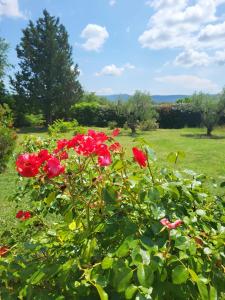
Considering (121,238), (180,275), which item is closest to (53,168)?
(121,238)

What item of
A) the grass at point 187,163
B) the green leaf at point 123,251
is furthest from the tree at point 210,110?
the green leaf at point 123,251

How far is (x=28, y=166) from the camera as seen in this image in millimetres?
1819

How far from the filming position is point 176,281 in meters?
1.52

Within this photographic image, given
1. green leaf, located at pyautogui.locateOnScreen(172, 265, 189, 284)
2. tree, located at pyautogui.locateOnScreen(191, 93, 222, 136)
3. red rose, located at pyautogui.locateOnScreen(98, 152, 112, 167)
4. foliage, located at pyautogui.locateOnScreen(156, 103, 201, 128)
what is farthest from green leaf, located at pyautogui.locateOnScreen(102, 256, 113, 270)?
foliage, located at pyautogui.locateOnScreen(156, 103, 201, 128)

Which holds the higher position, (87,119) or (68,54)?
(68,54)

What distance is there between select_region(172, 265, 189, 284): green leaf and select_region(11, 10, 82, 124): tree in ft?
95.1

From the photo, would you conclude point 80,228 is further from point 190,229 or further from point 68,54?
point 68,54

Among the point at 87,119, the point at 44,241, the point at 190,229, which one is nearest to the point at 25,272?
the point at 44,241

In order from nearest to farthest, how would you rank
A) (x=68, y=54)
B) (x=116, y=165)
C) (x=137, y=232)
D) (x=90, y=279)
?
(x=90, y=279), (x=137, y=232), (x=116, y=165), (x=68, y=54)

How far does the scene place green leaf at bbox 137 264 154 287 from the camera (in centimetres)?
145

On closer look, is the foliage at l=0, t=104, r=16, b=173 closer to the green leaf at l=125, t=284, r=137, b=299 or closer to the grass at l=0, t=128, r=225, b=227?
the grass at l=0, t=128, r=225, b=227

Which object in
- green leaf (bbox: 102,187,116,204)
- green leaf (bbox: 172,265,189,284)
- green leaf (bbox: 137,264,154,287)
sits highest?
green leaf (bbox: 102,187,116,204)

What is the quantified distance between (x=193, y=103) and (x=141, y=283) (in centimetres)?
2521

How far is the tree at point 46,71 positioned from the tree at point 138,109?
6654mm
